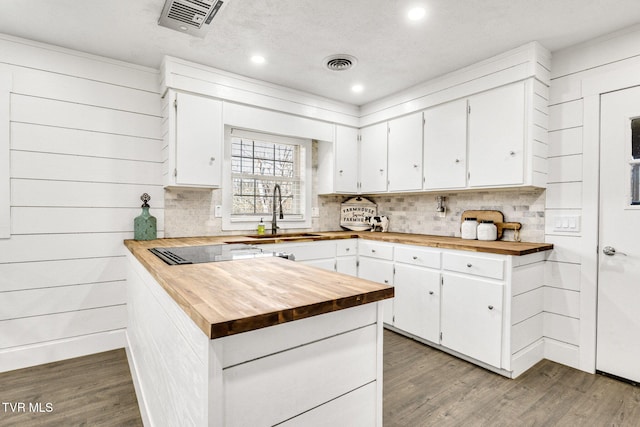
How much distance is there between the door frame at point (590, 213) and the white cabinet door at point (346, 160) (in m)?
2.18

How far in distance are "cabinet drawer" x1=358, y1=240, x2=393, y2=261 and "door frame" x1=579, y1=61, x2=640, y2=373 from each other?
148 centimetres

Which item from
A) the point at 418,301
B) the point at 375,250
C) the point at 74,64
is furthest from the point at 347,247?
the point at 74,64

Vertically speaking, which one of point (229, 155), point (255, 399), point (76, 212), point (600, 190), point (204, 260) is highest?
point (229, 155)

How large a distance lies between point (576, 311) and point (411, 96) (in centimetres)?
237

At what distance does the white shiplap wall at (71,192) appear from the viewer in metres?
2.47

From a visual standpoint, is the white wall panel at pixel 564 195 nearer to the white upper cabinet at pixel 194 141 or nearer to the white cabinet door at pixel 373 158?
the white cabinet door at pixel 373 158

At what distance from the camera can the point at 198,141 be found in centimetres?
287

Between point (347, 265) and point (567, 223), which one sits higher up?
point (567, 223)

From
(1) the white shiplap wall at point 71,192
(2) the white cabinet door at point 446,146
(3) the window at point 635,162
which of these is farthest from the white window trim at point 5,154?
(3) the window at point 635,162

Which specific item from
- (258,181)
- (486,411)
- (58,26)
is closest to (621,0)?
(486,411)

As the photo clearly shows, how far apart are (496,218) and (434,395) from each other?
5.34 ft

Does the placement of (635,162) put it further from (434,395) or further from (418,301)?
(434,395)

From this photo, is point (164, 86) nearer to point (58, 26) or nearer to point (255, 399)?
point (58, 26)

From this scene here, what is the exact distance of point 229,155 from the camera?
3.37 m
